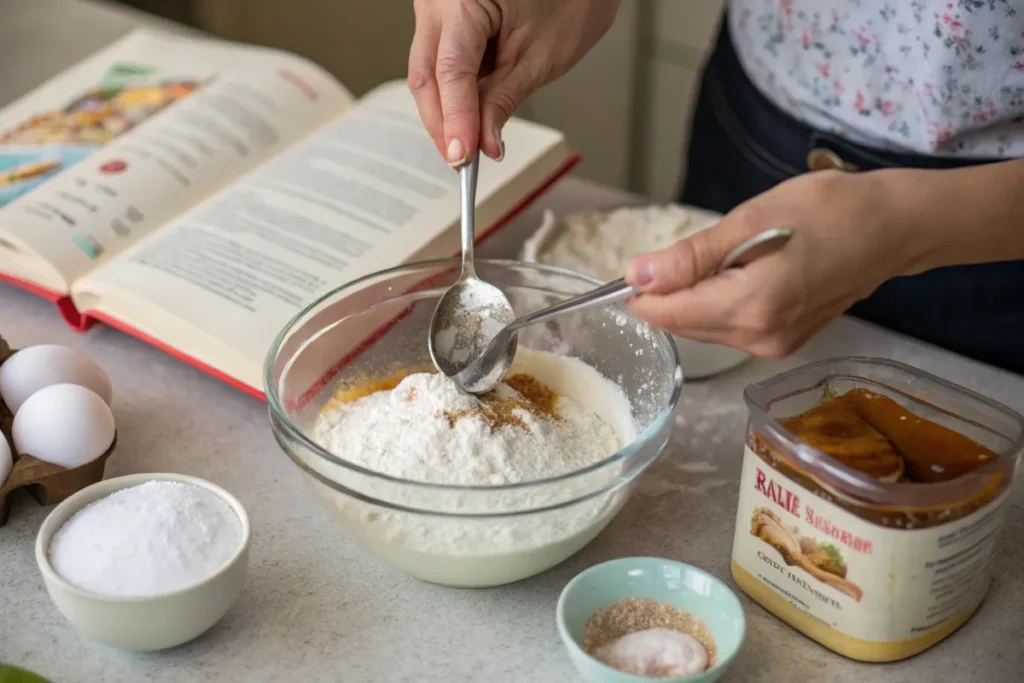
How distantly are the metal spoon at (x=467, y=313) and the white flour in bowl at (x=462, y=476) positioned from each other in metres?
0.04

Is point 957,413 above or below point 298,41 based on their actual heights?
above

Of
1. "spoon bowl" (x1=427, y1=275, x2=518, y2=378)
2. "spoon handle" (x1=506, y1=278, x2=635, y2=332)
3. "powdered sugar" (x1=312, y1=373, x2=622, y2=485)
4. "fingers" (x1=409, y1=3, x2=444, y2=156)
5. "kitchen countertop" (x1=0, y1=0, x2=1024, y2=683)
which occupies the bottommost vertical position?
"kitchen countertop" (x1=0, y1=0, x2=1024, y2=683)

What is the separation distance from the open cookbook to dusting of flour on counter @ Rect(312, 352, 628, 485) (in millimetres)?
173

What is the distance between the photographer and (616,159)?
7.60ft

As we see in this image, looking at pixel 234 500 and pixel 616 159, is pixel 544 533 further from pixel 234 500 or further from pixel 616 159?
pixel 616 159

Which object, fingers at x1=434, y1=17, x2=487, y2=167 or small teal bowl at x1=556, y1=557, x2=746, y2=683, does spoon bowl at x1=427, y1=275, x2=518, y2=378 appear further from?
small teal bowl at x1=556, y1=557, x2=746, y2=683

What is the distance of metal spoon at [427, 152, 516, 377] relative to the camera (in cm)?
92

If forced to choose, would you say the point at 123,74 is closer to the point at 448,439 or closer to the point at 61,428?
the point at 61,428

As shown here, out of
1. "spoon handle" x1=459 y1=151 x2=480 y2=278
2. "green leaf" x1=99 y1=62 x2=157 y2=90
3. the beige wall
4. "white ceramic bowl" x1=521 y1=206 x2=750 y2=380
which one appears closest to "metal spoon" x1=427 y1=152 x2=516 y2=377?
"spoon handle" x1=459 y1=151 x2=480 y2=278

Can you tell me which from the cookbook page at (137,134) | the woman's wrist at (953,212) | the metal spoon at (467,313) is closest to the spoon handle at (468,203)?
the metal spoon at (467,313)

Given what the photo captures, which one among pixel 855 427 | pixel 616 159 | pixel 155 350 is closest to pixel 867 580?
pixel 855 427

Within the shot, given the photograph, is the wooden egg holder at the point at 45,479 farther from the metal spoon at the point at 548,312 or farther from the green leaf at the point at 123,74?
the green leaf at the point at 123,74

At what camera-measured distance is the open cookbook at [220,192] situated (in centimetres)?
107

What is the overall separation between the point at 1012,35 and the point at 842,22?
180 mm
